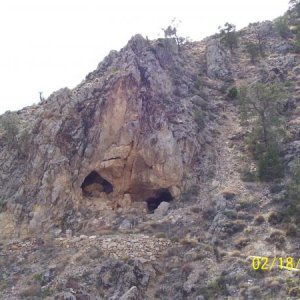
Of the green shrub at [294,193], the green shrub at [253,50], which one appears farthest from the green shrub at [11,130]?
the green shrub at [253,50]

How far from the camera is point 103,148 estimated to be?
1330 inches

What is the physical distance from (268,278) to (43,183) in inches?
699

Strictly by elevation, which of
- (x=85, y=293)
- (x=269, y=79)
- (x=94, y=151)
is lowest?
(x=85, y=293)

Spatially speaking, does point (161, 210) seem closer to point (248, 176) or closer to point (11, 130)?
Answer: point (248, 176)

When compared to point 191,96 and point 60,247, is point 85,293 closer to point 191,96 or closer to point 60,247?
point 60,247

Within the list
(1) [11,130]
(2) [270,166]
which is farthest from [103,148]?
(2) [270,166]

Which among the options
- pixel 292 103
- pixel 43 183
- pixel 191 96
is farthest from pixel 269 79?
pixel 43 183

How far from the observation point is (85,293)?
24234 millimetres

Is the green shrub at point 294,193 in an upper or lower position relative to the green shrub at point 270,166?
lower

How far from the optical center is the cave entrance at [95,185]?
33.6 m
